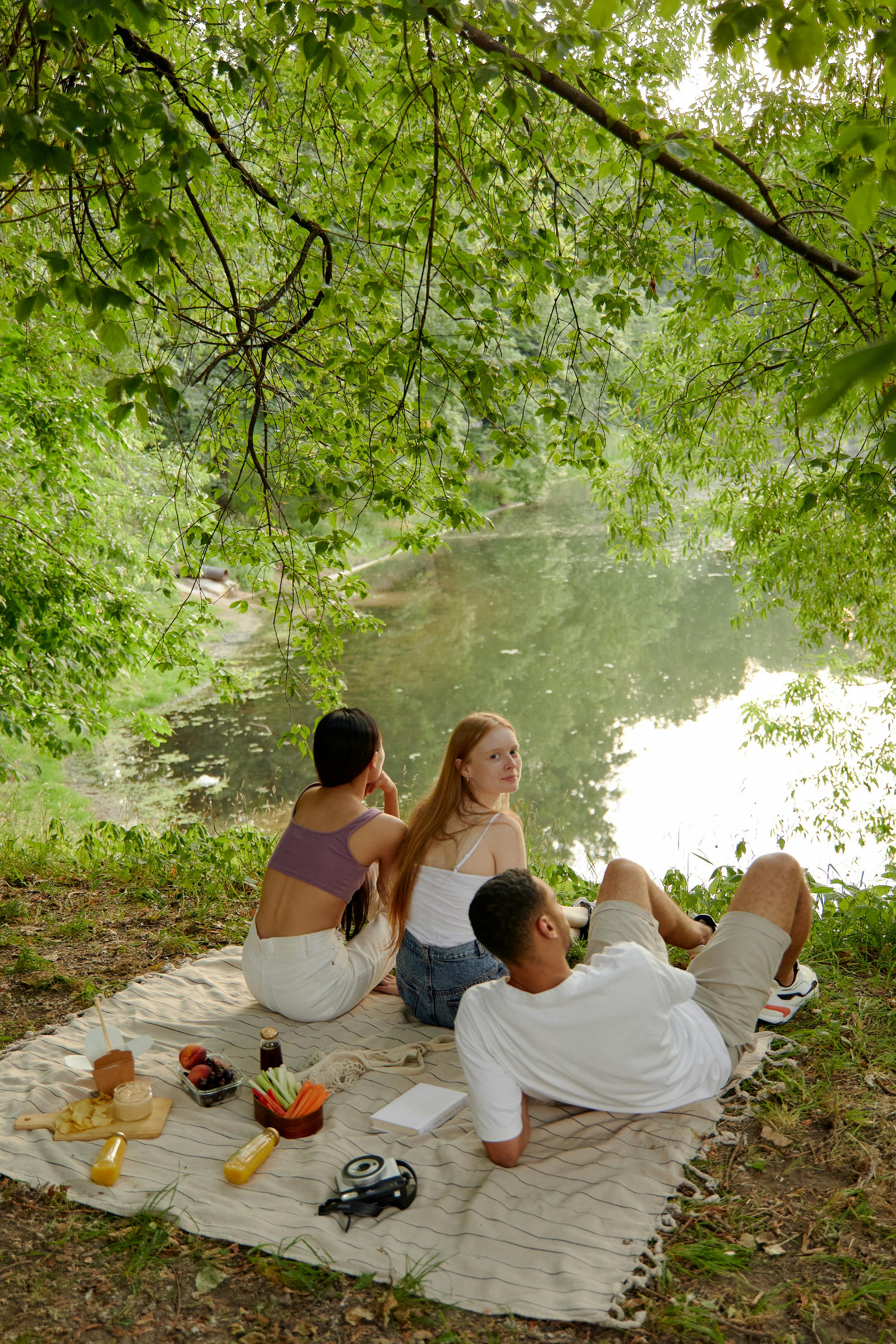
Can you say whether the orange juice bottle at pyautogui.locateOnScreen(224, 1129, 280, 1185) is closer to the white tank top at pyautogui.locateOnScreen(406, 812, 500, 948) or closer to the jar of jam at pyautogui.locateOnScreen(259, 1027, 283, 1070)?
the jar of jam at pyautogui.locateOnScreen(259, 1027, 283, 1070)

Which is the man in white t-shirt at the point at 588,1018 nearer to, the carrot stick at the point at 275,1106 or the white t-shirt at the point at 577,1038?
the white t-shirt at the point at 577,1038

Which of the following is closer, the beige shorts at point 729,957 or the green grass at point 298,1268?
the green grass at point 298,1268

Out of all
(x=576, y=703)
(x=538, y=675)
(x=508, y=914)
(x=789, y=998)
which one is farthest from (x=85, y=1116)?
(x=538, y=675)

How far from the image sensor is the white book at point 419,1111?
104 inches

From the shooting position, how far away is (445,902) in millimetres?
3076

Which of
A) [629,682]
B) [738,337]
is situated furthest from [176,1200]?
[629,682]

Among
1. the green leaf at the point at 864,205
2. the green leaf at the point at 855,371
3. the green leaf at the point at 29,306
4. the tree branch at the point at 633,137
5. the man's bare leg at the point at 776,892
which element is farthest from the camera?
the man's bare leg at the point at 776,892

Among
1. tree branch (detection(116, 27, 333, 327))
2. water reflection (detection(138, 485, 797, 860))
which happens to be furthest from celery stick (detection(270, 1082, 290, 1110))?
water reflection (detection(138, 485, 797, 860))

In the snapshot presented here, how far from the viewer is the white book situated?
2631 mm

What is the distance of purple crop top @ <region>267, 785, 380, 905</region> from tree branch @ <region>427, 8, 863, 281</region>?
84.8 inches

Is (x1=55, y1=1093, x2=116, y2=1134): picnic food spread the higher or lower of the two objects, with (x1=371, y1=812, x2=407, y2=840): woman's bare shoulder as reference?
lower

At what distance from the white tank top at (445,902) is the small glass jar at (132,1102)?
3.10 ft

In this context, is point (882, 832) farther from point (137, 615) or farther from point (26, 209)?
A: point (26, 209)

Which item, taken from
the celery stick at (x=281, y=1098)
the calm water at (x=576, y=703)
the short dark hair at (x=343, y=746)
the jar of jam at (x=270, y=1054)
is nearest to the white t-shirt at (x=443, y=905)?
the short dark hair at (x=343, y=746)
